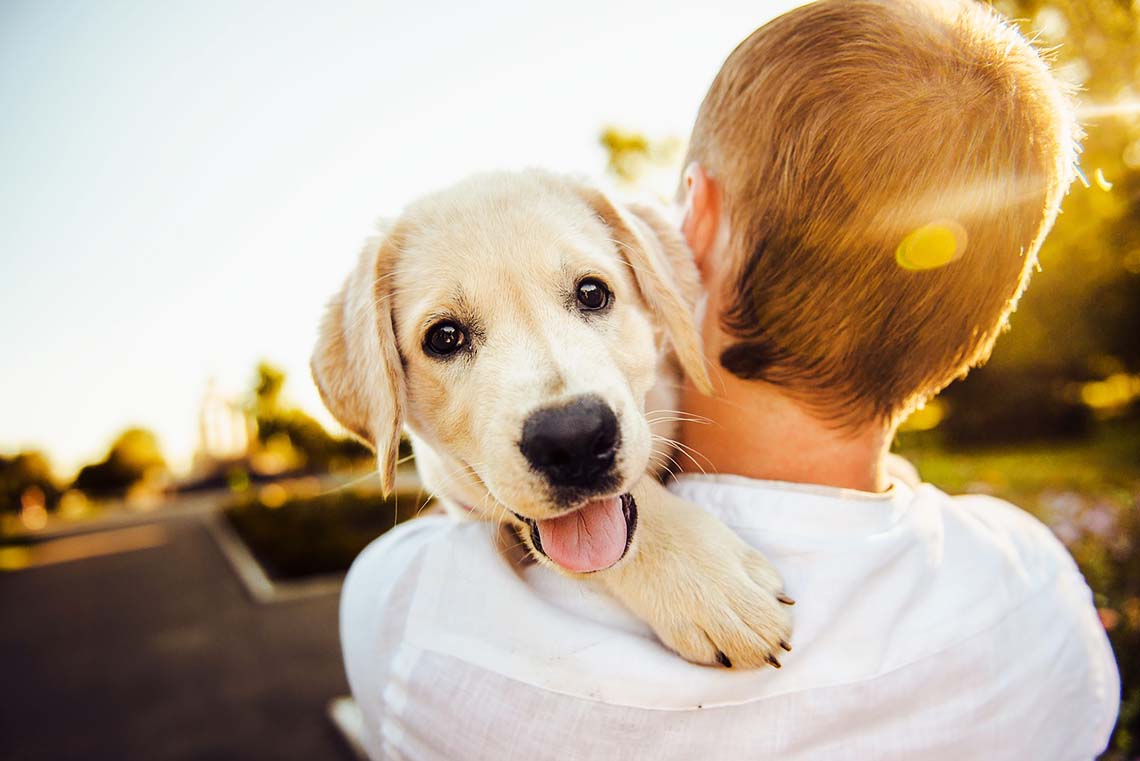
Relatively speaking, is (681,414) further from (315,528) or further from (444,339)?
(315,528)

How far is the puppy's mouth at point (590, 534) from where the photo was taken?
6.36 ft

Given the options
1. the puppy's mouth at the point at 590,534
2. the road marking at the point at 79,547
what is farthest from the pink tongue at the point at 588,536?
the road marking at the point at 79,547

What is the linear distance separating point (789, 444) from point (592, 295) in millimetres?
784

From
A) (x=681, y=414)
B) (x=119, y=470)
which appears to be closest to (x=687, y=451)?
(x=681, y=414)

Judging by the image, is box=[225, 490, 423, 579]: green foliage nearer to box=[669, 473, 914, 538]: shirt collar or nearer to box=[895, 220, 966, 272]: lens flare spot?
box=[669, 473, 914, 538]: shirt collar

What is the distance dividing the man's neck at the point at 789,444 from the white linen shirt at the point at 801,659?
0.61ft

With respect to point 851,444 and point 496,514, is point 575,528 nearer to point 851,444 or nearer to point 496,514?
point 496,514

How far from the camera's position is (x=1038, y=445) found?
1991 cm

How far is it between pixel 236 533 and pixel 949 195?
20.1 metres

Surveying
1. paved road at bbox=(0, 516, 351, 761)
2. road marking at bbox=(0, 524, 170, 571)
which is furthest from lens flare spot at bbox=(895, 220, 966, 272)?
road marking at bbox=(0, 524, 170, 571)

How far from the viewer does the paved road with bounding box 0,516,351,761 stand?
753 cm

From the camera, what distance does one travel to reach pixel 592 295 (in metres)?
2.44

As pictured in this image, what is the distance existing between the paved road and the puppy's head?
19.3 feet

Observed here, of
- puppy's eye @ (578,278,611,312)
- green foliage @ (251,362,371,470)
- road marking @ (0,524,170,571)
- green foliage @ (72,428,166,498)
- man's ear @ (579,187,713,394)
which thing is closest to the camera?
man's ear @ (579,187,713,394)
